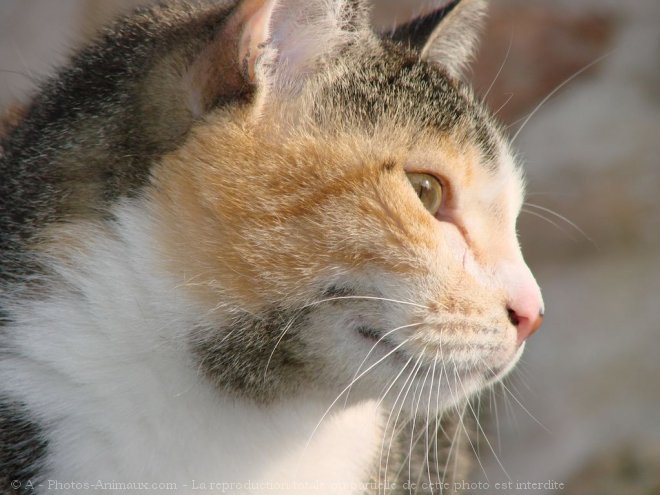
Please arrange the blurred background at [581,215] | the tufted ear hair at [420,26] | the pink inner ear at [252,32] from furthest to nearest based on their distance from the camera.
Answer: the blurred background at [581,215]
the tufted ear hair at [420,26]
the pink inner ear at [252,32]

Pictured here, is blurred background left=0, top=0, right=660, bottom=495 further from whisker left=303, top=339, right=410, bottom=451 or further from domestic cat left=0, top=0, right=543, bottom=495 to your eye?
domestic cat left=0, top=0, right=543, bottom=495

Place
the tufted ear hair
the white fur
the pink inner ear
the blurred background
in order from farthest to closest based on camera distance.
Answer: the blurred background, the tufted ear hair, the white fur, the pink inner ear

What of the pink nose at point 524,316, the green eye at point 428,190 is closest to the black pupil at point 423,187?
the green eye at point 428,190

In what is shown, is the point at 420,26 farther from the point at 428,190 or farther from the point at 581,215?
the point at 581,215

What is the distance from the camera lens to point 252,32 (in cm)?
125

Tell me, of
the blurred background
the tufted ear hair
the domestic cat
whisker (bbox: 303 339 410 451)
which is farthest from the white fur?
the blurred background

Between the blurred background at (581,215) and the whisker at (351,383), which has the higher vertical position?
the whisker at (351,383)

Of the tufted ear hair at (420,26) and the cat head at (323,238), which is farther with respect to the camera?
the tufted ear hair at (420,26)

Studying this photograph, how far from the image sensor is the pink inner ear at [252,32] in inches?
48.3

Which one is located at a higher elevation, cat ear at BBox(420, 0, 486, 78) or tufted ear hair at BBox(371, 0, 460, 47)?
tufted ear hair at BBox(371, 0, 460, 47)

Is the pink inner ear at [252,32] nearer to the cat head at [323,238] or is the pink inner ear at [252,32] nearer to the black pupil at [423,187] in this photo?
the cat head at [323,238]

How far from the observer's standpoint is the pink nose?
1.40 metres

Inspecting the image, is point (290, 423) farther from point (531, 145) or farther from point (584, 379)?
point (531, 145)

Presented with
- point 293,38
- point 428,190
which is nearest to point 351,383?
point 428,190
